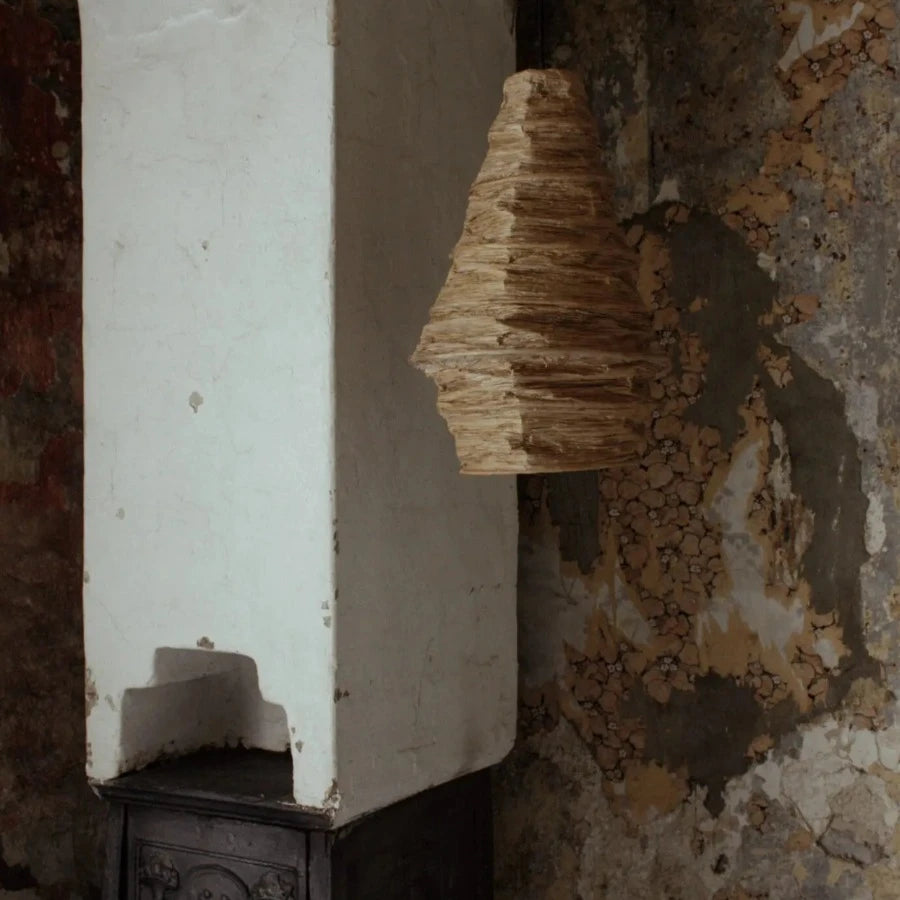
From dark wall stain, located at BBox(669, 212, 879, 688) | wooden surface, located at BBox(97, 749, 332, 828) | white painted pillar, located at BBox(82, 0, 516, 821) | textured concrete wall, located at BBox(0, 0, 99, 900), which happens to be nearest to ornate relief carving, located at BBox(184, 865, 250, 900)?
wooden surface, located at BBox(97, 749, 332, 828)

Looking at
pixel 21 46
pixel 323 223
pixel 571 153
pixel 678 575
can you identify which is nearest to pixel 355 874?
pixel 678 575

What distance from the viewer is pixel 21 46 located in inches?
92.7

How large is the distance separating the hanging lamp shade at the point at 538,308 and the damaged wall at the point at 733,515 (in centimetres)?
55

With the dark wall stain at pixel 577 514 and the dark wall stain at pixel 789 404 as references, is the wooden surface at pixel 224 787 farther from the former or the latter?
the dark wall stain at pixel 789 404

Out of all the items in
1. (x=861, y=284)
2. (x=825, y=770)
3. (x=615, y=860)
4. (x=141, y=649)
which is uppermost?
(x=861, y=284)

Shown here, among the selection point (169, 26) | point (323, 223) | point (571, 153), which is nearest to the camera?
point (571, 153)

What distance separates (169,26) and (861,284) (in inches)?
51.1

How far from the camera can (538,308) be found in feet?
5.46

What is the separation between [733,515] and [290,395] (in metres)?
0.89

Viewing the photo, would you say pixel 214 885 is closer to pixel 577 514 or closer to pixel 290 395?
pixel 290 395

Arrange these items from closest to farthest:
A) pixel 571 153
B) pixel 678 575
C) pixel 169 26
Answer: pixel 571 153 < pixel 169 26 < pixel 678 575

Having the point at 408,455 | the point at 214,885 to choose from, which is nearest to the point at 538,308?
the point at 408,455

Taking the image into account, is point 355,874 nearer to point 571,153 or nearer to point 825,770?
point 825,770

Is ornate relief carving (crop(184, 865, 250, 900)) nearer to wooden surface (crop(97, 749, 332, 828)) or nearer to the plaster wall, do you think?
wooden surface (crop(97, 749, 332, 828))
